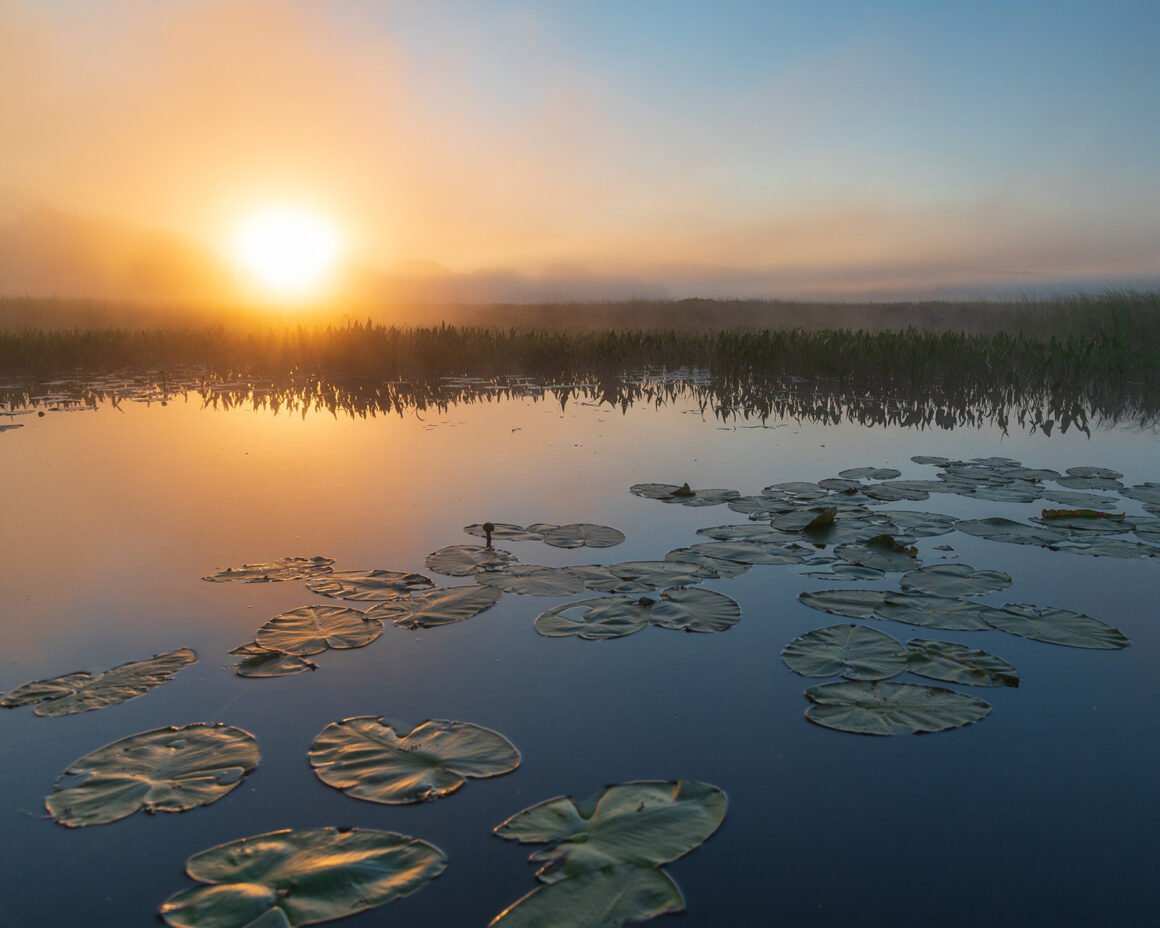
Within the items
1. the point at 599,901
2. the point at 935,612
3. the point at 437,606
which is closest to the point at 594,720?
the point at 599,901

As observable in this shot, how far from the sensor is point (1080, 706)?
6.56 feet

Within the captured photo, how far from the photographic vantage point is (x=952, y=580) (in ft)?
9.41

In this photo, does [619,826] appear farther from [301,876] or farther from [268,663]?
[268,663]

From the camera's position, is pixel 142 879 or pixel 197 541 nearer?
pixel 142 879

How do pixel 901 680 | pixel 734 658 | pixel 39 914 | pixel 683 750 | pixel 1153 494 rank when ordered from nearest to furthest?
pixel 39 914, pixel 683 750, pixel 901 680, pixel 734 658, pixel 1153 494

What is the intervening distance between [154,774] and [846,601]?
6.86ft

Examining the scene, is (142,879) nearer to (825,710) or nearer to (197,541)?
(825,710)

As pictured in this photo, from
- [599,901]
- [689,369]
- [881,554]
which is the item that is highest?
[689,369]

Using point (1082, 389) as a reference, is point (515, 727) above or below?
below

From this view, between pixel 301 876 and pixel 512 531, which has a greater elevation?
pixel 512 531

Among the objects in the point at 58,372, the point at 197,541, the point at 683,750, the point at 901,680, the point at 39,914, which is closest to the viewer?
the point at 39,914

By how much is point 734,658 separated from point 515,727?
715 millimetres

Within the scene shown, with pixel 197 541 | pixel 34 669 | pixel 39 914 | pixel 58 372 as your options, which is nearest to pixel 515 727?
pixel 39 914

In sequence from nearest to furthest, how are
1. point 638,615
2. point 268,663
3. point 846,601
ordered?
point 268,663 < point 638,615 < point 846,601
